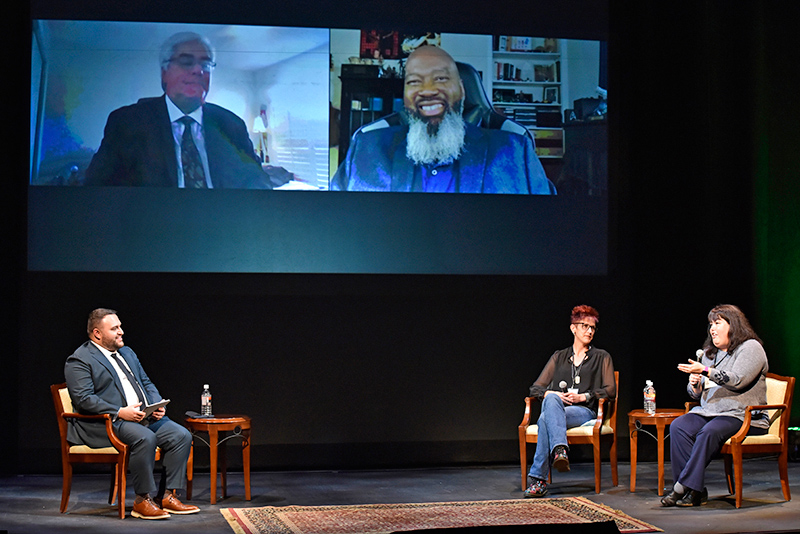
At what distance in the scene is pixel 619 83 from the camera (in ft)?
21.5

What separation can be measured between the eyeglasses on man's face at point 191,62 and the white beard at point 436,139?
4.37 ft

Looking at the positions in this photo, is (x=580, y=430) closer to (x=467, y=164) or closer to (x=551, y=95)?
(x=467, y=164)

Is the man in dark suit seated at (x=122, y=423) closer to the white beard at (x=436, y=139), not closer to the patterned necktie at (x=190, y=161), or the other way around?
the patterned necktie at (x=190, y=161)

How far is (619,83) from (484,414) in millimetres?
2474

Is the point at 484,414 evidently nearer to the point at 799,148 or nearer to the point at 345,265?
the point at 345,265

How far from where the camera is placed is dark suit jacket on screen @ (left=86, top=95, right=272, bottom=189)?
602 cm

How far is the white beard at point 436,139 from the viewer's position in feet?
20.7

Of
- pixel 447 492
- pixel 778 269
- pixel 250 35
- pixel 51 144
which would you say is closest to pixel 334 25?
pixel 250 35

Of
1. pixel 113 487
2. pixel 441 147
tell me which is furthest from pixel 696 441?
pixel 113 487

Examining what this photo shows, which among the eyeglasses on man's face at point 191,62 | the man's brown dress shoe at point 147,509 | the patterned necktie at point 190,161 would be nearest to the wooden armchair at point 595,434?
the man's brown dress shoe at point 147,509

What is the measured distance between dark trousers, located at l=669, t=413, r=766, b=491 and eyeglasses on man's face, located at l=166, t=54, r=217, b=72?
3.60 metres

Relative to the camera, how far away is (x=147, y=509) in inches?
185

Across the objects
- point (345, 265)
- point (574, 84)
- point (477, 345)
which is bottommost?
point (477, 345)

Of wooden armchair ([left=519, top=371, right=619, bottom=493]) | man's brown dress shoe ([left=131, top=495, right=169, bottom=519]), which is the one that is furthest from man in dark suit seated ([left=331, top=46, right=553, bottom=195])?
man's brown dress shoe ([left=131, top=495, right=169, bottom=519])
